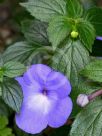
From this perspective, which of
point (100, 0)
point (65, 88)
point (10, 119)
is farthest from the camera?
point (100, 0)

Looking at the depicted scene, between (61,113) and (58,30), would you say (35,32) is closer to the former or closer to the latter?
(58,30)

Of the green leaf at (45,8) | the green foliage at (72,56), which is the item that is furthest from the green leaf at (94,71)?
the green leaf at (45,8)

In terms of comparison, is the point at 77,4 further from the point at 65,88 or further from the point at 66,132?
the point at 66,132

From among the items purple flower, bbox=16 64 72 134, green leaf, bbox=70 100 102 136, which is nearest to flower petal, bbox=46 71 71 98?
purple flower, bbox=16 64 72 134

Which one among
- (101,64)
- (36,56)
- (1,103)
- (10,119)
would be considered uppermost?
(101,64)

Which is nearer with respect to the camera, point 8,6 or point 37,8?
point 37,8

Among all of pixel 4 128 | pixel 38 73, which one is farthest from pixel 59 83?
pixel 4 128

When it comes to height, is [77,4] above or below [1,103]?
above

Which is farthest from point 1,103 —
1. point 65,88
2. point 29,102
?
point 65,88
